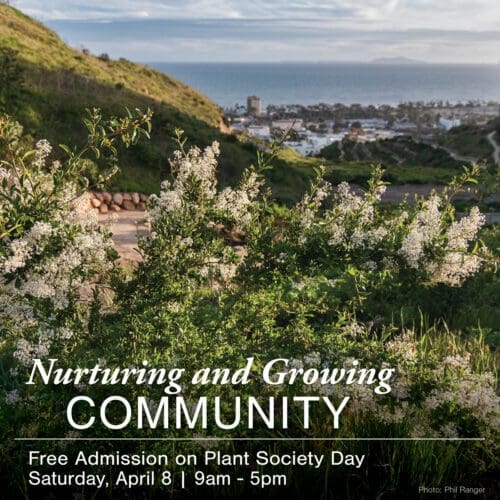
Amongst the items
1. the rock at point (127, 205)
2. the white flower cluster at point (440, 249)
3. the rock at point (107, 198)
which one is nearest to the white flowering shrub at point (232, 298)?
the white flower cluster at point (440, 249)

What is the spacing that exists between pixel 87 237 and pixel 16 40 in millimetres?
26539

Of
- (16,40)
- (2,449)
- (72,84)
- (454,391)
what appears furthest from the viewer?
(16,40)

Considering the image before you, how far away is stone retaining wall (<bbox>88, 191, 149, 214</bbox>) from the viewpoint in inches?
578

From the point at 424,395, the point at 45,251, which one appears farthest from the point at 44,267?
the point at 424,395

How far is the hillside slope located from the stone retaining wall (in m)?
0.63

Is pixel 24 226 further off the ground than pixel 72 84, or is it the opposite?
pixel 72 84

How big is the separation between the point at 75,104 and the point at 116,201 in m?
6.09

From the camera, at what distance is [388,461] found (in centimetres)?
336

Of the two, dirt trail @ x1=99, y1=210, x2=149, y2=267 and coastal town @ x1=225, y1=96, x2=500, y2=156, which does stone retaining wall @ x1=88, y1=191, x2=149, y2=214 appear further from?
coastal town @ x1=225, y1=96, x2=500, y2=156

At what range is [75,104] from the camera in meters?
19.5

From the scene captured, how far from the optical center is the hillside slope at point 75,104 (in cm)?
1758

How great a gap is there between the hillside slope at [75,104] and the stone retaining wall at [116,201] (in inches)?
24.9

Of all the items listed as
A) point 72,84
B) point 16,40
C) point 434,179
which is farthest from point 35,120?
point 434,179

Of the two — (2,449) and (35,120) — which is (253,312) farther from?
(35,120)
